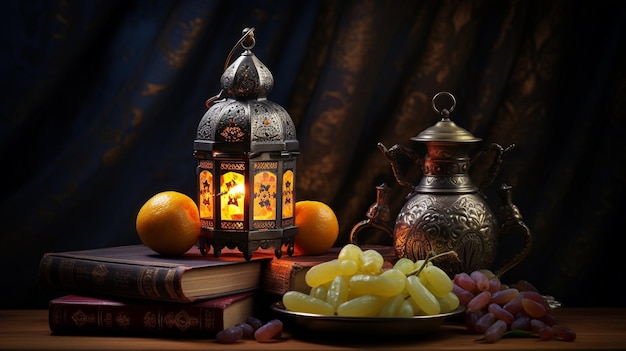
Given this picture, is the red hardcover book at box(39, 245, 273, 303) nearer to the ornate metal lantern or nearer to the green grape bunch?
the ornate metal lantern

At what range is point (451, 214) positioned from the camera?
171 centimetres

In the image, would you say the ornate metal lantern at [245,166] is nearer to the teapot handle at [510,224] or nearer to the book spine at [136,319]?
the book spine at [136,319]

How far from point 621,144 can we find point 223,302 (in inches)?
36.3

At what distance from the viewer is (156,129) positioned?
1.96 m

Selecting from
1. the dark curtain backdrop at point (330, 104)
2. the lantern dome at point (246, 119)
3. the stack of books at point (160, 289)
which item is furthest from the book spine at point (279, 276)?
the dark curtain backdrop at point (330, 104)

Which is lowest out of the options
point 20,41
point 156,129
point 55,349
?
point 55,349

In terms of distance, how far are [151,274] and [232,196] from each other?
21cm

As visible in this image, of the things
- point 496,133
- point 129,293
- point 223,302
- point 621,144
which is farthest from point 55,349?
point 621,144

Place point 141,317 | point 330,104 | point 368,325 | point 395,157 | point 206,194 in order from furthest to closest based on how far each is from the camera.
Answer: point 330,104 < point 395,157 < point 206,194 < point 141,317 < point 368,325

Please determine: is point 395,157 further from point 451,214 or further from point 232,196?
point 232,196

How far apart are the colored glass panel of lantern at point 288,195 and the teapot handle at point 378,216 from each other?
16 cm

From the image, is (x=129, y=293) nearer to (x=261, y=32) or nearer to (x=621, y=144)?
(x=261, y=32)

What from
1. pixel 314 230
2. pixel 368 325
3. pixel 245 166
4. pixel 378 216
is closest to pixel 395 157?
pixel 378 216

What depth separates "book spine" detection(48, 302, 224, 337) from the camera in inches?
61.3
